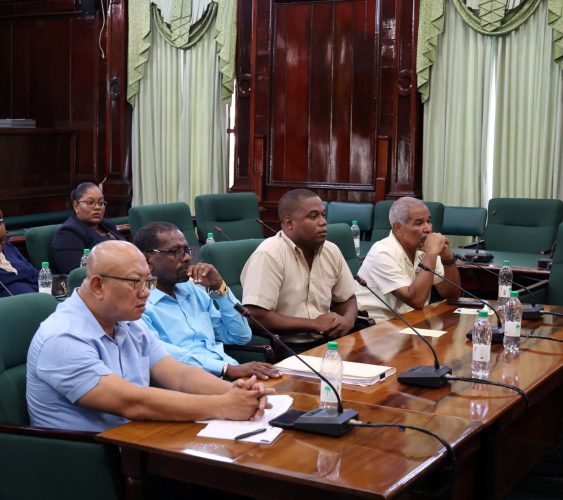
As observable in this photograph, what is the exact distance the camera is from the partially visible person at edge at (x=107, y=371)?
2.24 metres

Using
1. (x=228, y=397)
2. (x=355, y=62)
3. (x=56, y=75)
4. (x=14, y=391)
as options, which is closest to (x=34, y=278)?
(x=14, y=391)

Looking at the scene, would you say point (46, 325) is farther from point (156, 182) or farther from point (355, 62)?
point (156, 182)

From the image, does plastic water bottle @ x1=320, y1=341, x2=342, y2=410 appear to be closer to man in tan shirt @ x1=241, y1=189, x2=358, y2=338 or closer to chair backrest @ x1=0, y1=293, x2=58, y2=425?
chair backrest @ x1=0, y1=293, x2=58, y2=425

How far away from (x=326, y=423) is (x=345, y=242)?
2.73 meters

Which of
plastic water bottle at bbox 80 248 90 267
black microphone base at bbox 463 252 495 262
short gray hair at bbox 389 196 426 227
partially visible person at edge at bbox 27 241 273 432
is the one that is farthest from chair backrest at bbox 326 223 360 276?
partially visible person at edge at bbox 27 241 273 432

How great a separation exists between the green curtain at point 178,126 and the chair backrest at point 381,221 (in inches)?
88.0

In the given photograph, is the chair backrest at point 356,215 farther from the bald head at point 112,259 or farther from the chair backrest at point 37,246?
the bald head at point 112,259

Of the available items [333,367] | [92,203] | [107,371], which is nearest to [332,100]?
[92,203]

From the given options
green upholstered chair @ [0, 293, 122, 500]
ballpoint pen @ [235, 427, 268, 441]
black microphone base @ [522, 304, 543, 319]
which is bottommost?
green upholstered chair @ [0, 293, 122, 500]

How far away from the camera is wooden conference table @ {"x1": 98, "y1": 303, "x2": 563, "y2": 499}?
1.91 m

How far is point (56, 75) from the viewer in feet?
31.1

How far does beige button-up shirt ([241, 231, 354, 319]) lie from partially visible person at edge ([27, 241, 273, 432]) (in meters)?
1.25

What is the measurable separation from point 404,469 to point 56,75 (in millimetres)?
8296

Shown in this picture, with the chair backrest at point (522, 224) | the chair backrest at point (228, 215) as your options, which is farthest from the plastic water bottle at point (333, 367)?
the chair backrest at point (522, 224)
